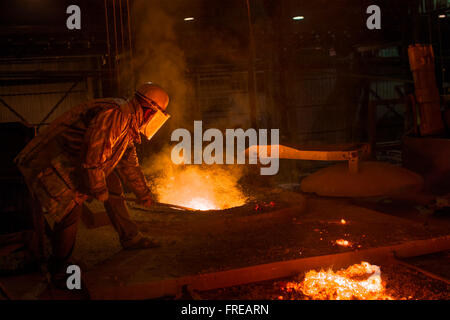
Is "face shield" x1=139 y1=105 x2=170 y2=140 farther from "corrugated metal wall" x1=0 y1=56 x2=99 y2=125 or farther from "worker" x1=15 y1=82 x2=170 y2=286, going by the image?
"corrugated metal wall" x1=0 y1=56 x2=99 y2=125

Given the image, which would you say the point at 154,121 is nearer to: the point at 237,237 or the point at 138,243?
the point at 138,243

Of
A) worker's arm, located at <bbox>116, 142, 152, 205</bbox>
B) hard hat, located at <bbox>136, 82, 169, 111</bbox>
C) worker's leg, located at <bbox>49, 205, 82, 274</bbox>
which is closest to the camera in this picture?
worker's leg, located at <bbox>49, 205, 82, 274</bbox>

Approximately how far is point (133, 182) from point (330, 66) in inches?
448

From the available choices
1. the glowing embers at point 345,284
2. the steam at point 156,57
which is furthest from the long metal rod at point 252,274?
the steam at point 156,57

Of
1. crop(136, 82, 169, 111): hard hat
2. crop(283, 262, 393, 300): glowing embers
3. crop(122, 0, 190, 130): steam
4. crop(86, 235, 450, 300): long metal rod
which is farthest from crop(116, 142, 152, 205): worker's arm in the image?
crop(122, 0, 190, 130): steam

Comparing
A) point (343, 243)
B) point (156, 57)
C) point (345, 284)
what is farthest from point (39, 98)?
point (345, 284)

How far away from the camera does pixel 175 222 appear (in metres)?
4.83

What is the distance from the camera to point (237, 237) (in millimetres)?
4598

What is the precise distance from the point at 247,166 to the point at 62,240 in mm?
3748

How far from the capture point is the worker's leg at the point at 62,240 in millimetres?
3602

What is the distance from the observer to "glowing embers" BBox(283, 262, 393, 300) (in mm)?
3250

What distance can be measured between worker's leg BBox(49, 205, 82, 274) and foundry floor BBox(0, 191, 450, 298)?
0.74 ft

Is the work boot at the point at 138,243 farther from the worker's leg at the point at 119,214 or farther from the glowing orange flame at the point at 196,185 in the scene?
the glowing orange flame at the point at 196,185

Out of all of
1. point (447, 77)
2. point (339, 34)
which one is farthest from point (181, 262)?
point (447, 77)
